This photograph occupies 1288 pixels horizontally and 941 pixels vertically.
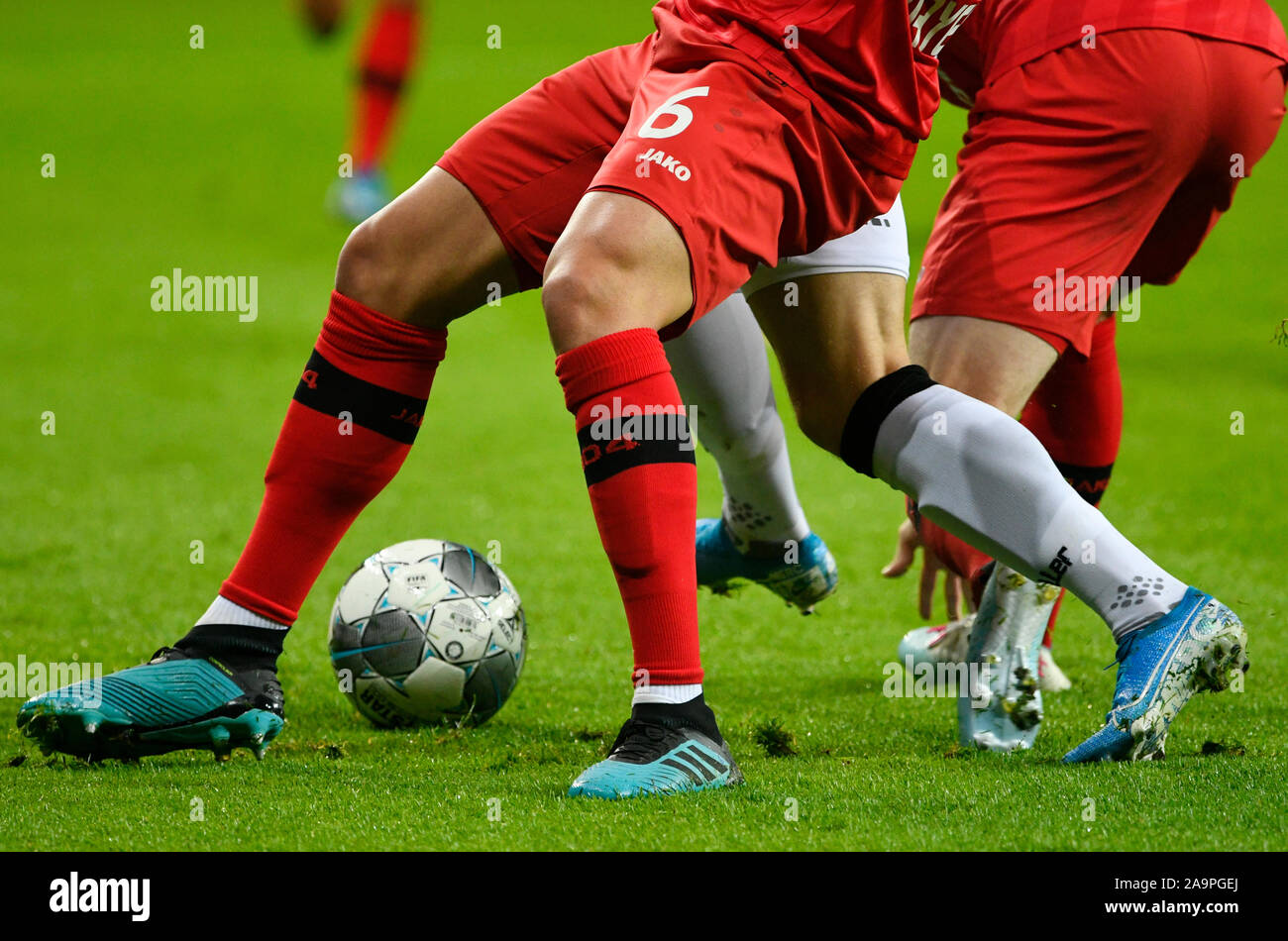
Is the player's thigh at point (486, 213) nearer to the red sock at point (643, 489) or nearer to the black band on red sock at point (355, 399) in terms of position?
the black band on red sock at point (355, 399)

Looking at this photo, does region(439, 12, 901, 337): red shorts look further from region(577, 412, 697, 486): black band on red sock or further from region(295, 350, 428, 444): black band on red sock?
region(295, 350, 428, 444): black band on red sock

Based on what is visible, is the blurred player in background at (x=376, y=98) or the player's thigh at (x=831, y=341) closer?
the player's thigh at (x=831, y=341)

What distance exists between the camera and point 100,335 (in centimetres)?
1040

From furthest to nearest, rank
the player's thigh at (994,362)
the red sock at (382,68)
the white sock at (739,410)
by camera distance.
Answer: the red sock at (382,68) → the white sock at (739,410) → the player's thigh at (994,362)

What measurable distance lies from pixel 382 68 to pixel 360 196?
1800 mm

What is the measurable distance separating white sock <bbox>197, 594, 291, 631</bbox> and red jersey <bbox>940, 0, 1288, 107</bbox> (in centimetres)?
160

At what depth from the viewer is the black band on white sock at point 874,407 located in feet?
7.59

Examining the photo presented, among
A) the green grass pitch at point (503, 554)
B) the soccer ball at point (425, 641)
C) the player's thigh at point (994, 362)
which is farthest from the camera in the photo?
the soccer ball at point (425, 641)

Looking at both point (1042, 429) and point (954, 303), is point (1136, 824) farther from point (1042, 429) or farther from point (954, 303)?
point (1042, 429)

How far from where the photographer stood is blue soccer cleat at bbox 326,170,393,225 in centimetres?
1411

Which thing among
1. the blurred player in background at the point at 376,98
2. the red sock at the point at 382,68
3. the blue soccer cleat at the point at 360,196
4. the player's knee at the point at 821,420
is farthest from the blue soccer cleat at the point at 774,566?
the red sock at the point at 382,68

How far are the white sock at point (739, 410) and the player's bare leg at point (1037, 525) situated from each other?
679 mm

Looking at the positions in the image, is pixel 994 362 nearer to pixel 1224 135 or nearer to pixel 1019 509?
pixel 1019 509

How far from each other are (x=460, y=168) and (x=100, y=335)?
28.5 feet
